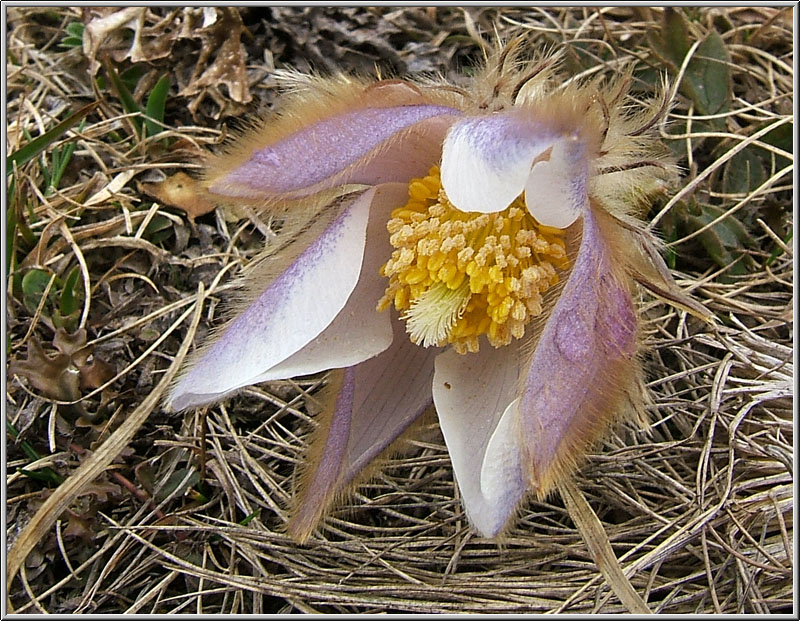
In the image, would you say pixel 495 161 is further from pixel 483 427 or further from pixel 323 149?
pixel 483 427

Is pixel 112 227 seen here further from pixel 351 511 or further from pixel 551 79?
pixel 551 79

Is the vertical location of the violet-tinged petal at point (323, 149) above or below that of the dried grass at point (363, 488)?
above

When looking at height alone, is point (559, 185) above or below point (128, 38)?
below

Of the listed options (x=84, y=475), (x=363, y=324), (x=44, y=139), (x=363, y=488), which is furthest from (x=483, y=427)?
(x=44, y=139)

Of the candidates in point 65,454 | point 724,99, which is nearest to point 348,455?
point 65,454

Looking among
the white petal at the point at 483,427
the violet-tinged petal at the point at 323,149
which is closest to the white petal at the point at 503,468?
the white petal at the point at 483,427

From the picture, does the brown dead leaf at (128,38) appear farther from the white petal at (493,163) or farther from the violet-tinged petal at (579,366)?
the violet-tinged petal at (579,366)
